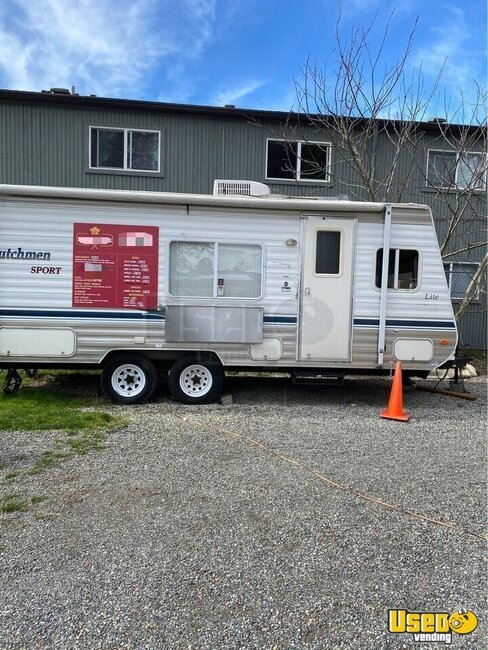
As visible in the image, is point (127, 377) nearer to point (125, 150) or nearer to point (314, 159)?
point (125, 150)

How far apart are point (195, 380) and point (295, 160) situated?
830 centimetres

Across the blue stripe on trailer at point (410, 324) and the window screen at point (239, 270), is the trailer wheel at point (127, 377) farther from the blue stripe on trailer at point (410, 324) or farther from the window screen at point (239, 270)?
the blue stripe on trailer at point (410, 324)

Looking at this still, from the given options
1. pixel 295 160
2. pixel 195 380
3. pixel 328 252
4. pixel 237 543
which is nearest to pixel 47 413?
pixel 195 380

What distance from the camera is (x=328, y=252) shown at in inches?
278

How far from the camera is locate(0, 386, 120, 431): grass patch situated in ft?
18.8

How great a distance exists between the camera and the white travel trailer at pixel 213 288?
6762mm

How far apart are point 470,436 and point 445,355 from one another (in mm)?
1634

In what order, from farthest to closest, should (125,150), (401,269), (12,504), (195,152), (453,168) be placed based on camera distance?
(195,152)
(125,150)
(453,168)
(401,269)
(12,504)

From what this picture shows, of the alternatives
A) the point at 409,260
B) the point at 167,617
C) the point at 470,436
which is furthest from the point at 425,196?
the point at 167,617

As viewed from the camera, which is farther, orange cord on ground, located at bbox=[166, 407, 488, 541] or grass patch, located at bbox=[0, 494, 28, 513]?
grass patch, located at bbox=[0, 494, 28, 513]

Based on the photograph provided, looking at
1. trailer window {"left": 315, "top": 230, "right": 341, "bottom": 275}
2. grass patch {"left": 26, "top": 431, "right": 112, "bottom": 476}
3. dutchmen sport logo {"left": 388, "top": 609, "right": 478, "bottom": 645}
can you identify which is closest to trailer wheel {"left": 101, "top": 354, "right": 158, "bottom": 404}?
grass patch {"left": 26, "top": 431, "right": 112, "bottom": 476}

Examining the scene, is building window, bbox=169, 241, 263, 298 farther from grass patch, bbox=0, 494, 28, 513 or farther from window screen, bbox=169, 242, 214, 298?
grass patch, bbox=0, 494, 28, 513

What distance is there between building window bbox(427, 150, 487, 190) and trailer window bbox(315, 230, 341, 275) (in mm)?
5628

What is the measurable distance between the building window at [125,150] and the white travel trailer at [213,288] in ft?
22.1
